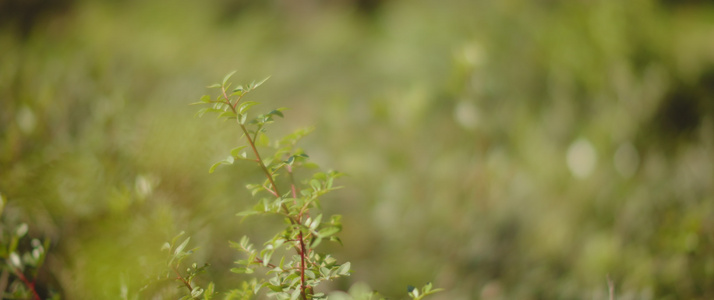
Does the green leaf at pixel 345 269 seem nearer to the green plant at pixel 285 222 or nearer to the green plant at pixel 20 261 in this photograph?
the green plant at pixel 285 222

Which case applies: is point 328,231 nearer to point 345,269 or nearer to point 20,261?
point 345,269

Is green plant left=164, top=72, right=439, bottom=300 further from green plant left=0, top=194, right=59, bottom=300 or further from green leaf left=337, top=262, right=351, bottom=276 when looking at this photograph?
green plant left=0, top=194, right=59, bottom=300

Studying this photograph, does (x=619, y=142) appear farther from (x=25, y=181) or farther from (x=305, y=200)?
(x=25, y=181)

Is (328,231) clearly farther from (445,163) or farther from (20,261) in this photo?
(445,163)

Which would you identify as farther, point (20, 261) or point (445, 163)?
point (445, 163)

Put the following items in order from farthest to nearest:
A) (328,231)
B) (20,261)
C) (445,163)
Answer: (445,163)
(20,261)
(328,231)

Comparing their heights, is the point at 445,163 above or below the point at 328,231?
above

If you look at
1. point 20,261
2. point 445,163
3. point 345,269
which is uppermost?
point 445,163

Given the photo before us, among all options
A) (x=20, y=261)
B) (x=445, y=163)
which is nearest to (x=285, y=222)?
(x=20, y=261)

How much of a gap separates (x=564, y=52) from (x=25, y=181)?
245 cm

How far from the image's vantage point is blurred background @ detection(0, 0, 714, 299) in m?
1.30

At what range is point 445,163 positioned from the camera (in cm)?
190

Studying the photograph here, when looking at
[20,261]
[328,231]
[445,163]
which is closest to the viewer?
[328,231]

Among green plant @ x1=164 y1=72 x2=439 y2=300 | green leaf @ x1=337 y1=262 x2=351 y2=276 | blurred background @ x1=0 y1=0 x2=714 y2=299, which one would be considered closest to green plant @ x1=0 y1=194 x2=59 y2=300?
blurred background @ x1=0 y1=0 x2=714 y2=299
